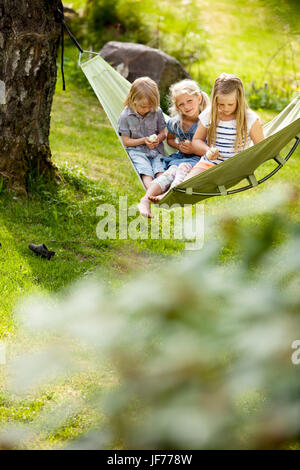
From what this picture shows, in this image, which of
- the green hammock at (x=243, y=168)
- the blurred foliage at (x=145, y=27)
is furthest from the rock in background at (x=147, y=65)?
the green hammock at (x=243, y=168)

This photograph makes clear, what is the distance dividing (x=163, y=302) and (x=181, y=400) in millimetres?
89

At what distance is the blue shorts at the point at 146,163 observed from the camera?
275 centimetres

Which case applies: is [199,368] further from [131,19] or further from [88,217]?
[131,19]

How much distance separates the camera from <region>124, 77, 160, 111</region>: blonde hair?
2.80 m

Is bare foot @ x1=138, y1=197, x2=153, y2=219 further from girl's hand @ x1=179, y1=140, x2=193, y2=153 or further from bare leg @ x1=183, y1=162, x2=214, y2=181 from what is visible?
girl's hand @ x1=179, y1=140, x2=193, y2=153

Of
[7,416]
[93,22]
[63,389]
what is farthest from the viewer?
[93,22]

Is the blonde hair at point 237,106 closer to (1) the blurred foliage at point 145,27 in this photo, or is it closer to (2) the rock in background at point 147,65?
(2) the rock in background at point 147,65

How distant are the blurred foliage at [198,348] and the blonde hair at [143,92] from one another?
7.80 feet

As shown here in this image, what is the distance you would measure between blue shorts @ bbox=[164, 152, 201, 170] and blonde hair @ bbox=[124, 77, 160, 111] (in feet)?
0.89

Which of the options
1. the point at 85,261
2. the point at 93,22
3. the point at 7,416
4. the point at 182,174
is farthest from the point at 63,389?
the point at 93,22

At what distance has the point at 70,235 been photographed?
9.79 ft

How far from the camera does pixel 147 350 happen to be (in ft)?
1.63

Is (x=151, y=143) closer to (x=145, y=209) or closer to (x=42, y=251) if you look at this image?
(x=145, y=209)

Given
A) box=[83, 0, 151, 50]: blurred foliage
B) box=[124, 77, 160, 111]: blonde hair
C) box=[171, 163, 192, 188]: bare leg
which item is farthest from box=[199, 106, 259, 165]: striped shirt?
box=[83, 0, 151, 50]: blurred foliage
